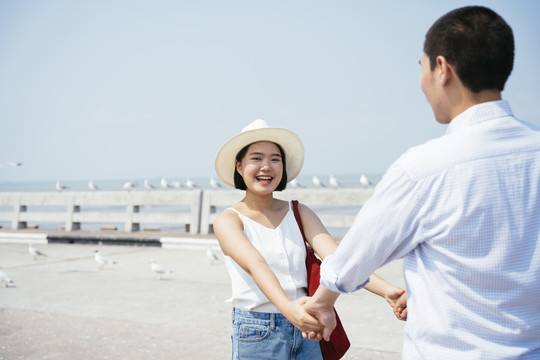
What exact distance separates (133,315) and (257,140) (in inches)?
146

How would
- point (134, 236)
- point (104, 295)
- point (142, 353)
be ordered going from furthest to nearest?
point (134, 236) < point (104, 295) < point (142, 353)

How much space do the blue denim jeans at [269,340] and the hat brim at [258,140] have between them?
90cm

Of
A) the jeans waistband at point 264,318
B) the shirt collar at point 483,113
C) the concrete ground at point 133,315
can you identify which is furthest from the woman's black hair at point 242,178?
the concrete ground at point 133,315

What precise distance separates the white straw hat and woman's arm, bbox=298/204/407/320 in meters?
0.34

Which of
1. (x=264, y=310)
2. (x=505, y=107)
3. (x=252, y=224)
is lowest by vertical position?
(x=264, y=310)

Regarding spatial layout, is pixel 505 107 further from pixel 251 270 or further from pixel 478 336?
pixel 251 270

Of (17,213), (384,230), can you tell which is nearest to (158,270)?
(384,230)

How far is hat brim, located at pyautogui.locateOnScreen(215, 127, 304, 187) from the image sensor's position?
111 inches

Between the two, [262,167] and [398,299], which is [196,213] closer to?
[262,167]

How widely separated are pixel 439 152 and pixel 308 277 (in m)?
1.27

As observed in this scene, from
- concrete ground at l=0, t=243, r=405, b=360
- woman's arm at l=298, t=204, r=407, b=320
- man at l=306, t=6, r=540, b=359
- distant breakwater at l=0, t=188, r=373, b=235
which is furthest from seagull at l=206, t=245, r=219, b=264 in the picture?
man at l=306, t=6, r=540, b=359

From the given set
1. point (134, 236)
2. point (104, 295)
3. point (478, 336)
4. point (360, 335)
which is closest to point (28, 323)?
point (104, 295)

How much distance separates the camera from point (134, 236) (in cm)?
1278

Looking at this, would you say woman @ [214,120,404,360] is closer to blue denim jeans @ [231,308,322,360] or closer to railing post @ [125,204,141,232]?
blue denim jeans @ [231,308,322,360]
